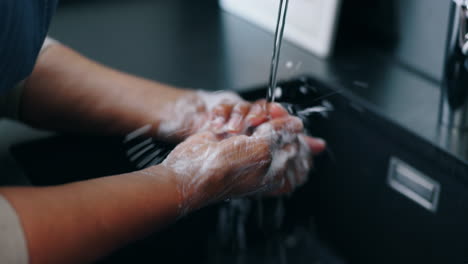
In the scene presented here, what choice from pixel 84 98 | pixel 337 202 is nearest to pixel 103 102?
pixel 84 98

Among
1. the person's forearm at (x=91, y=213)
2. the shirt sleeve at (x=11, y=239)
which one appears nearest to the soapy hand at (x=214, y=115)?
the person's forearm at (x=91, y=213)

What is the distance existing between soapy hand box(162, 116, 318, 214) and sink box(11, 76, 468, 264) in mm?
64

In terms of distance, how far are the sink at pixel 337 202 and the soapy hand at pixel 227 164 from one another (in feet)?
0.21

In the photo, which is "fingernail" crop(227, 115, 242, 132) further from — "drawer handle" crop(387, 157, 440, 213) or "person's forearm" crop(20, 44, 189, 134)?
"drawer handle" crop(387, 157, 440, 213)

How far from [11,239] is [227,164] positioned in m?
0.26

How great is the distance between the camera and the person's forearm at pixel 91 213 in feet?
1.55

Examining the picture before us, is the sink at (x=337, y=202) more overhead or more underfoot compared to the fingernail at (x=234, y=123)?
more underfoot

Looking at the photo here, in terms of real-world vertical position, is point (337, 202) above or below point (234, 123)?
below

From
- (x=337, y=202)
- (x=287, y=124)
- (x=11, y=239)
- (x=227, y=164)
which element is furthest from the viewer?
(x=337, y=202)

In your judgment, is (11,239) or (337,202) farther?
(337,202)

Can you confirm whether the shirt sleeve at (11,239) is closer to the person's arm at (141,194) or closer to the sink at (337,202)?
the person's arm at (141,194)

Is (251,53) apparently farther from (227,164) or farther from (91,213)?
(91,213)

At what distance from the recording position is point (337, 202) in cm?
92

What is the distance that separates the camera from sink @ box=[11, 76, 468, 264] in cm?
69
